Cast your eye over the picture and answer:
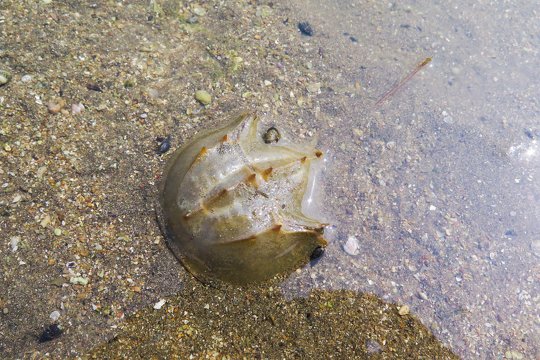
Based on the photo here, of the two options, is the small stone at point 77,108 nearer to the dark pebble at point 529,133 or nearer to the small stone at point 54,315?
the small stone at point 54,315

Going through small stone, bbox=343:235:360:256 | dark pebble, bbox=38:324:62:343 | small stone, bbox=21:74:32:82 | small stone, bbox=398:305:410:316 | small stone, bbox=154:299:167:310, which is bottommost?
dark pebble, bbox=38:324:62:343

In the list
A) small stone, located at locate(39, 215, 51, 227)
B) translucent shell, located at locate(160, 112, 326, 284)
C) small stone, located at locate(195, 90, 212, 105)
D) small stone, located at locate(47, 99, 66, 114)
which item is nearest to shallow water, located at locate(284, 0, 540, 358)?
translucent shell, located at locate(160, 112, 326, 284)

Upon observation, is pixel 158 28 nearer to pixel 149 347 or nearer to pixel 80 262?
pixel 80 262

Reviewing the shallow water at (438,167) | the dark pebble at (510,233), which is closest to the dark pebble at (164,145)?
the shallow water at (438,167)

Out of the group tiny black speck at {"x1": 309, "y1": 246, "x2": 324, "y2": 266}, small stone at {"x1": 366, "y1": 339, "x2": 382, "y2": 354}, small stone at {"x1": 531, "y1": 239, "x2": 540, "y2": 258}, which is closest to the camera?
small stone at {"x1": 366, "y1": 339, "x2": 382, "y2": 354}

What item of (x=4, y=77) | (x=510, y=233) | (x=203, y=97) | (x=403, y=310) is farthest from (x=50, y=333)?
(x=510, y=233)

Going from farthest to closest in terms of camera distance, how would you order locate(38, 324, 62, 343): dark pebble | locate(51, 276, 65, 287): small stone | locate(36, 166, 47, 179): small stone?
locate(36, 166, 47, 179): small stone
locate(51, 276, 65, 287): small stone
locate(38, 324, 62, 343): dark pebble

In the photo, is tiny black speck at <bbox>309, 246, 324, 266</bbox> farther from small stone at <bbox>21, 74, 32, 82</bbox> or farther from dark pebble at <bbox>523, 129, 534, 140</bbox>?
small stone at <bbox>21, 74, 32, 82</bbox>

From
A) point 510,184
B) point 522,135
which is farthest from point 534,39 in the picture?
point 510,184
